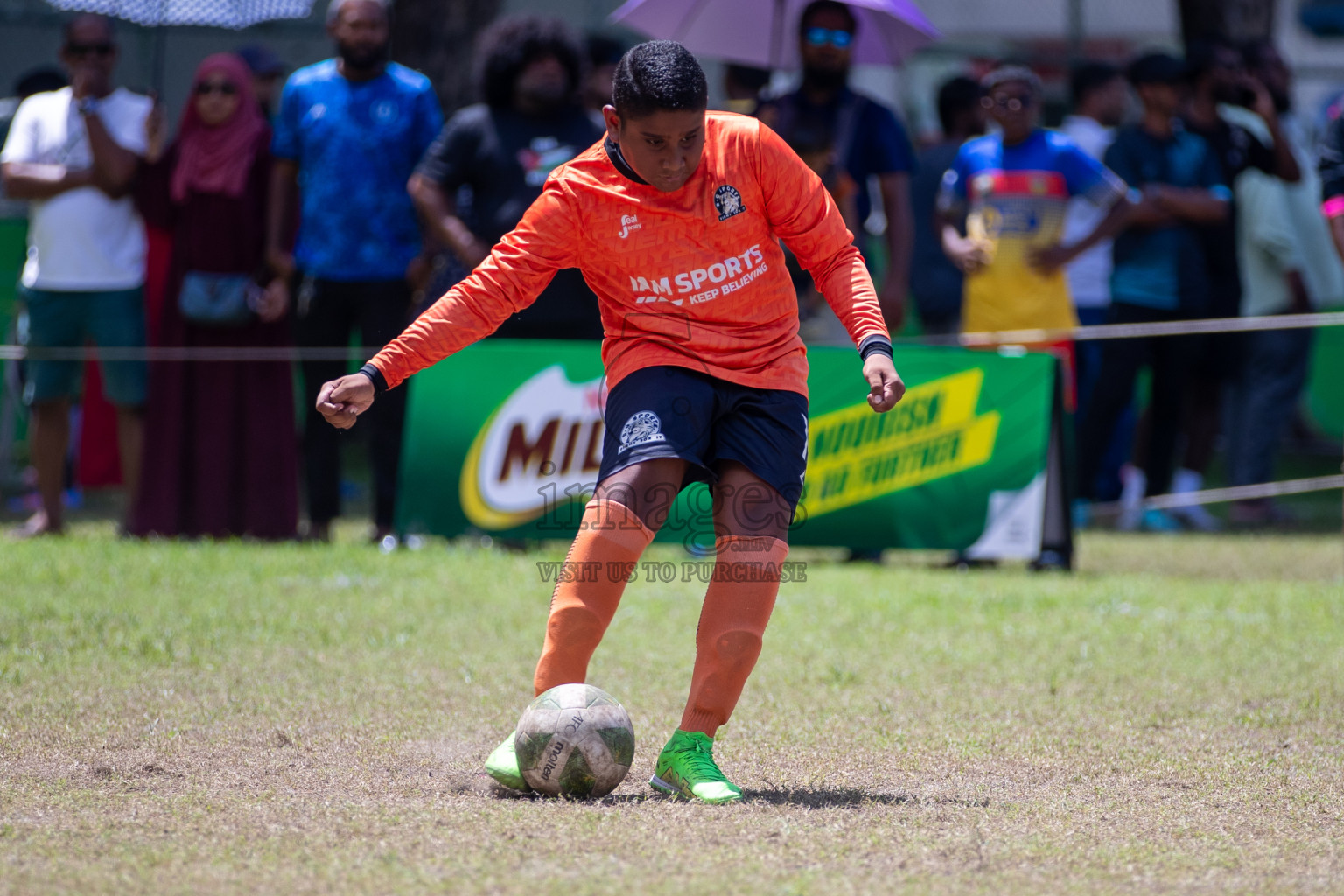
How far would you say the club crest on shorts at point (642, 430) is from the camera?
4.11 m

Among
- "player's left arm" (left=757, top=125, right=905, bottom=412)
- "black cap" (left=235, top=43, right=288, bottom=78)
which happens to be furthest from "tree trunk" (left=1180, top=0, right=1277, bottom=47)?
"player's left arm" (left=757, top=125, right=905, bottom=412)

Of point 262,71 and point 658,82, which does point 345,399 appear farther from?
point 262,71

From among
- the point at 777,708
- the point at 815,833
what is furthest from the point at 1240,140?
the point at 815,833

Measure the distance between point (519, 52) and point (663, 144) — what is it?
4.72 meters

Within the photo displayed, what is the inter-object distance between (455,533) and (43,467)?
2401 mm

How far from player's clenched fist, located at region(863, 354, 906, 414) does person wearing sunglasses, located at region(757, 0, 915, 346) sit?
4.31 m

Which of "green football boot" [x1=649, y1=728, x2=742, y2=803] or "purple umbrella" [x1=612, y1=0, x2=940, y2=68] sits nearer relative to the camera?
"green football boot" [x1=649, y1=728, x2=742, y2=803]

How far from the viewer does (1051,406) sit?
8297mm

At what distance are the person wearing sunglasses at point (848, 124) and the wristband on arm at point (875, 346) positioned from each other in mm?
4176

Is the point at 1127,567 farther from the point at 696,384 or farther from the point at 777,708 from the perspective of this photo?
the point at 696,384

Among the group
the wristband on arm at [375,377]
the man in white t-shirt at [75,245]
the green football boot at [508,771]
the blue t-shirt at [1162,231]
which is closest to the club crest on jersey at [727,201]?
the wristband on arm at [375,377]

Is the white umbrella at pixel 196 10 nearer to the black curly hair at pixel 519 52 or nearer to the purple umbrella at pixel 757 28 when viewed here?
the black curly hair at pixel 519 52

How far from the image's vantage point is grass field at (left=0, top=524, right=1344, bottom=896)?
343cm

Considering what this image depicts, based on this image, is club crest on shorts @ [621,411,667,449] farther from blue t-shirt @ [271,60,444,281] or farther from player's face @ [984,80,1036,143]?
player's face @ [984,80,1036,143]
